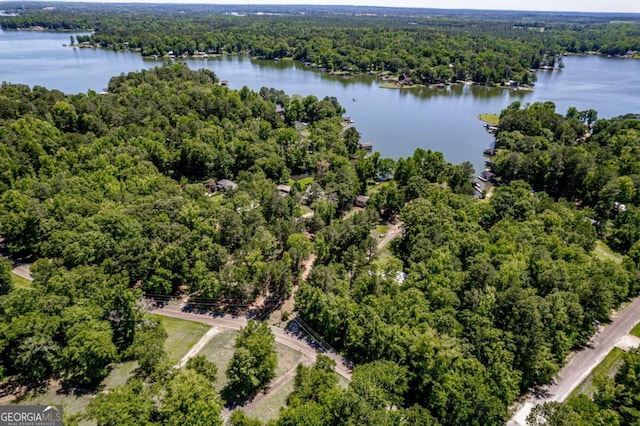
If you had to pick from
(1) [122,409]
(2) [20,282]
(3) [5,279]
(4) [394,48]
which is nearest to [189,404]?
(1) [122,409]

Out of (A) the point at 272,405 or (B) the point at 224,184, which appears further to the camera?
(B) the point at 224,184

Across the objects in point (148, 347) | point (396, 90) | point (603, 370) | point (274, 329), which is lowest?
point (603, 370)

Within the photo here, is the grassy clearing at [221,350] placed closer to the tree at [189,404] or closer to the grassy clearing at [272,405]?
the grassy clearing at [272,405]

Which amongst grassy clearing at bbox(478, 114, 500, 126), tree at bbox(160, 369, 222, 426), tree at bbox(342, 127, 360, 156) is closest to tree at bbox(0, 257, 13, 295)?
tree at bbox(160, 369, 222, 426)

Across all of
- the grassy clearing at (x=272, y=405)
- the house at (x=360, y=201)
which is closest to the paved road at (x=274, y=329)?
the grassy clearing at (x=272, y=405)

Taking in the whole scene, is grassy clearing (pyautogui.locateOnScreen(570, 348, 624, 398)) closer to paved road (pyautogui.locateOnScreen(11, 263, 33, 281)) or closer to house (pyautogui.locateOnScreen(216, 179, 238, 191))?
house (pyautogui.locateOnScreen(216, 179, 238, 191))

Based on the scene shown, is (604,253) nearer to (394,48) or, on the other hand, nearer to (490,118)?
(490,118)
